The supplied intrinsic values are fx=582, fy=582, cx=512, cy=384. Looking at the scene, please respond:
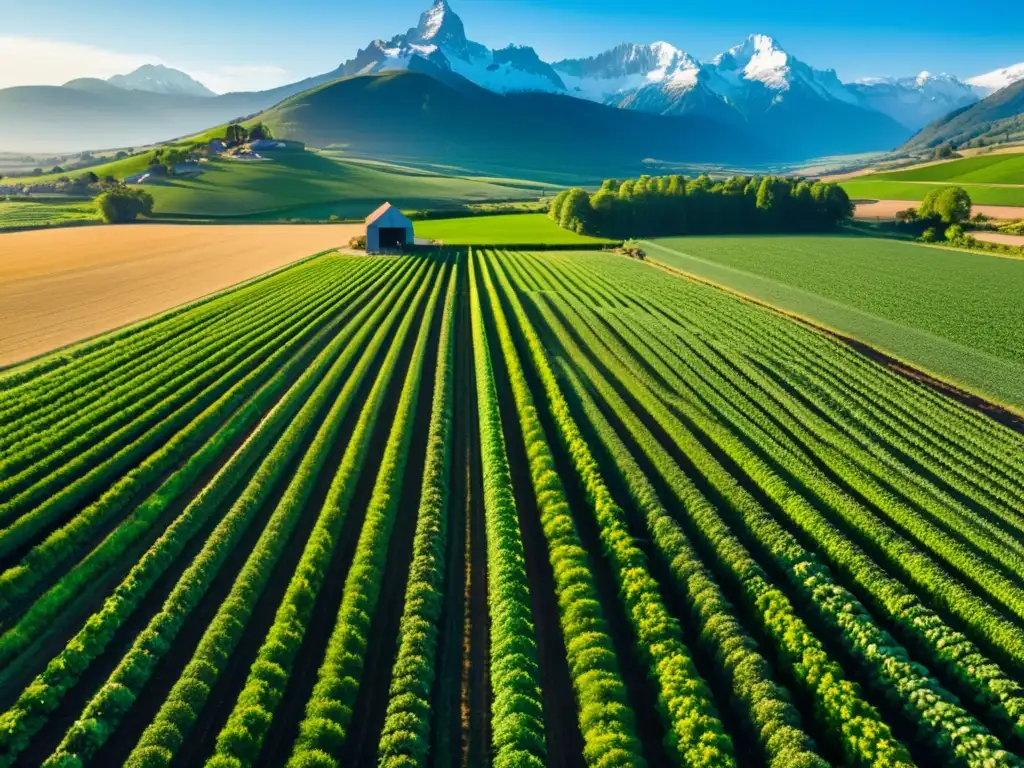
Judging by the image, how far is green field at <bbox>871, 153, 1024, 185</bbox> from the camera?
143 metres

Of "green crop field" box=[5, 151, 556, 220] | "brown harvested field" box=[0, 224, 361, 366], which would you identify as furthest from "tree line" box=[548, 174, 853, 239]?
"green crop field" box=[5, 151, 556, 220]

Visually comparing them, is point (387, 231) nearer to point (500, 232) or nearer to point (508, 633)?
point (500, 232)

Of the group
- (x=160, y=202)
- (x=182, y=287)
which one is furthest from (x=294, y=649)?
(x=160, y=202)

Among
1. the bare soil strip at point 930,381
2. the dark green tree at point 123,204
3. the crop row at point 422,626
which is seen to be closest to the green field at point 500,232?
the bare soil strip at point 930,381

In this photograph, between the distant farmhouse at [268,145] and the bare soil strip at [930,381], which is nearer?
the bare soil strip at [930,381]

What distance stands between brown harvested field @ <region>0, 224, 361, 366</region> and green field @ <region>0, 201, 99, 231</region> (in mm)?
8983

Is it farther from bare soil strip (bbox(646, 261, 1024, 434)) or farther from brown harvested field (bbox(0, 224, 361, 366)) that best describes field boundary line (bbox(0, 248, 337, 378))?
bare soil strip (bbox(646, 261, 1024, 434))

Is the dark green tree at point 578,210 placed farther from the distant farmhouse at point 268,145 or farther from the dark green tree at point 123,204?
the distant farmhouse at point 268,145

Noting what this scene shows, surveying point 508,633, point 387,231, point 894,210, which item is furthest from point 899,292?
point 894,210

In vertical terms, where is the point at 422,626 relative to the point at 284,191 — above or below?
below

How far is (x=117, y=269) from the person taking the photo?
71562 millimetres

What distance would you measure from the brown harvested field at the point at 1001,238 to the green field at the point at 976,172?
58594 mm

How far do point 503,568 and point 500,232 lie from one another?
3709 inches

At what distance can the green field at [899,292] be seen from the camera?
1549 inches
